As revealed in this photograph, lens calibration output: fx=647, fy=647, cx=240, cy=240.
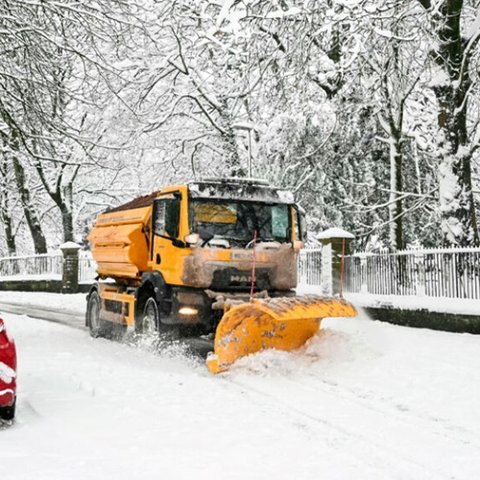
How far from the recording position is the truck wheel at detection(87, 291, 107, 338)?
496 inches

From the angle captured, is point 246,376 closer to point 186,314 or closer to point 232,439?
point 186,314

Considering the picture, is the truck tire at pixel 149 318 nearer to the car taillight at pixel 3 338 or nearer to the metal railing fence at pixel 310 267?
the car taillight at pixel 3 338

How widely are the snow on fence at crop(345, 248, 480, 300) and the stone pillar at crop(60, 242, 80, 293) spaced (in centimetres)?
1346

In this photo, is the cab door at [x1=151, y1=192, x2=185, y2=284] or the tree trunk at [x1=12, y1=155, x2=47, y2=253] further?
the tree trunk at [x1=12, y1=155, x2=47, y2=253]

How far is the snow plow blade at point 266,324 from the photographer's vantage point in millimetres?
7930

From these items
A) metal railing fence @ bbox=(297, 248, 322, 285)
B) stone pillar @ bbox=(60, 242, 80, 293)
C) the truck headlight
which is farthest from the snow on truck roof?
stone pillar @ bbox=(60, 242, 80, 293)

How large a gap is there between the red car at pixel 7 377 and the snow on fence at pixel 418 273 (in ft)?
29.3

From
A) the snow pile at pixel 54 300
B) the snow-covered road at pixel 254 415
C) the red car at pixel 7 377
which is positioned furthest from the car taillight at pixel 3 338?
the snow pile at pixel 54 300

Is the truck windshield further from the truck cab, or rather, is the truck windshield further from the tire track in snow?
the tire track in snow

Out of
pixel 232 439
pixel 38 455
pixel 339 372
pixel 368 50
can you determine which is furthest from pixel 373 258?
pixel 38 455

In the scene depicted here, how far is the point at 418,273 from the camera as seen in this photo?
13.2 metres

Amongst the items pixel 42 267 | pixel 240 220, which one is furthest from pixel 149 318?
pixel 42 267

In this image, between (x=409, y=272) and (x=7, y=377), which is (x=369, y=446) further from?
(x=409, y=272)

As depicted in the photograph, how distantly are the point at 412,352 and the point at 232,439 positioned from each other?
5410 millimetres
